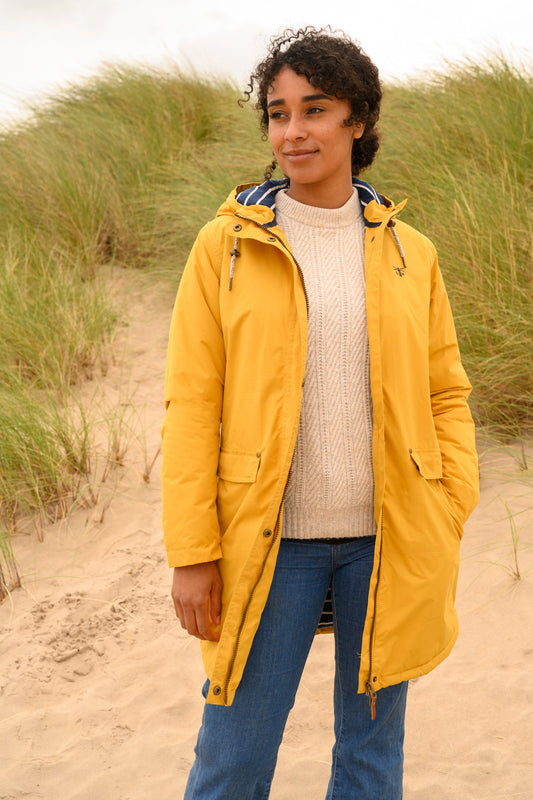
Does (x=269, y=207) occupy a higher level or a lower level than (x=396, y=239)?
higher

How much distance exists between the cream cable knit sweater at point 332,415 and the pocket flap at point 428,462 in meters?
0.14

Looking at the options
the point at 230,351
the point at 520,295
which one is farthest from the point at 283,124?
the point at 520,295

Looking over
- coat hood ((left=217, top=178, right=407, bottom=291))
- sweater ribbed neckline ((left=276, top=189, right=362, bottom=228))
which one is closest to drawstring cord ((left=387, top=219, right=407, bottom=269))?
coat hood ((left=217, top=178, right=407, bottom=291))

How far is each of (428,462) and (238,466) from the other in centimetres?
50

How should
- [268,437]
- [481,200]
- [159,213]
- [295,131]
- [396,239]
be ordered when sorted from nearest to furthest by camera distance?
[268,437] → [295,131] → [396,239] → [481,200] → [159,213]

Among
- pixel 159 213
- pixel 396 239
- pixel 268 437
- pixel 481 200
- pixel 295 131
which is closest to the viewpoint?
pixel 268 437

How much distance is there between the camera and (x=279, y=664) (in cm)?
173

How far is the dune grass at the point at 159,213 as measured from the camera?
4.49 meters

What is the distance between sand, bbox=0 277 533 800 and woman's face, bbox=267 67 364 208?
7.25ft

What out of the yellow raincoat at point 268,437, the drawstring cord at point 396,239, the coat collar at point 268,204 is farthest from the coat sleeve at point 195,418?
the drawstring cord at point 396,239

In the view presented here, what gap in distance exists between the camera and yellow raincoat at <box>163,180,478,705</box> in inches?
66.6

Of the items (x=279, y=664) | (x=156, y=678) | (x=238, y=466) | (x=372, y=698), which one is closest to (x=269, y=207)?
(x=238, y=466)

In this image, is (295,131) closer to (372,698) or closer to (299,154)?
(299,154)

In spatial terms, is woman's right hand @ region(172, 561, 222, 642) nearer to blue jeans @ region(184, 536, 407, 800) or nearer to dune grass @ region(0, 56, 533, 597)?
blue jeans @ region(184, 536, 407, 800)
